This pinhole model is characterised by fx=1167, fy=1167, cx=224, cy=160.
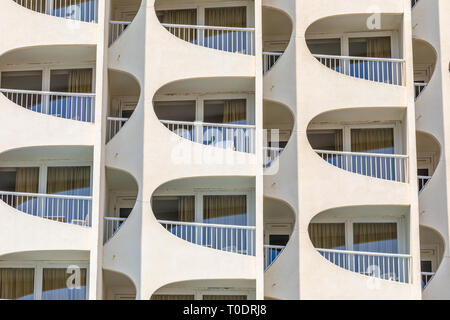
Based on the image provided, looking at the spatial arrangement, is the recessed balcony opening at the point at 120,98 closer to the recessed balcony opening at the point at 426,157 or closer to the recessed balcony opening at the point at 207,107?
the recessed balcony opening at the point at 207,107

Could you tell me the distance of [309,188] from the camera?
34.5m

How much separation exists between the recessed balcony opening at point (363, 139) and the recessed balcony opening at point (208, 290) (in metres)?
4.70

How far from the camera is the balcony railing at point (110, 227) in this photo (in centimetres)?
3462

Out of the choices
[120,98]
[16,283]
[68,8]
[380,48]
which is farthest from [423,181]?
[16,283]

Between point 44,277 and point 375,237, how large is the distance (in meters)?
10.1

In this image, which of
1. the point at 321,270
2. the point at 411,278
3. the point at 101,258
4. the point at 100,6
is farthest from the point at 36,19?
the point at 411,278

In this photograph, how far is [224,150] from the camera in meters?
34.6

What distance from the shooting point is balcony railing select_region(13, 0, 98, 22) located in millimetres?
36656

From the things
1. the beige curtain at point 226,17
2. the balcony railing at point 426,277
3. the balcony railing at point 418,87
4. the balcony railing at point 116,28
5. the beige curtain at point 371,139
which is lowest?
the balcony railing at point 426,277

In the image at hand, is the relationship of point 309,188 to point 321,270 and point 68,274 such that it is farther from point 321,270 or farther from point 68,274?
point 68,274

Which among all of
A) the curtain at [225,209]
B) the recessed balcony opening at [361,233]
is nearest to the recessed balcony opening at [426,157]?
the recessed balcony opening at [361,233]

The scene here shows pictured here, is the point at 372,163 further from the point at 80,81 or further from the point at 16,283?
the point at 16,283

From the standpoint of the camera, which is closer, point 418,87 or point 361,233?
point 361,233

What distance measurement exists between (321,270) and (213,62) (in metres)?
7.07
